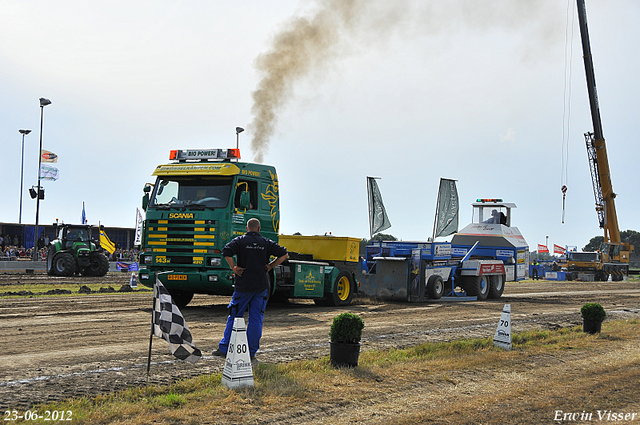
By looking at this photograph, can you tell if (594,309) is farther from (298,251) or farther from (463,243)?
(463,243)

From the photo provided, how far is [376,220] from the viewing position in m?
25.2

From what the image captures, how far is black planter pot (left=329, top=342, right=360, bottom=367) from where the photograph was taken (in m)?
8.11

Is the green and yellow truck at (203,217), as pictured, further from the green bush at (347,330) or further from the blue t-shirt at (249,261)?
the green bush at (347,330)

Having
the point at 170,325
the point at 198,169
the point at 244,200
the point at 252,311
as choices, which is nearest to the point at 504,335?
the point at 252,311

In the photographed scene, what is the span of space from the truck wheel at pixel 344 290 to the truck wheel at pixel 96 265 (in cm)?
1676

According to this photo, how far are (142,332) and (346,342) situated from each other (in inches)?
168

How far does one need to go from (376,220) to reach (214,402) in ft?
63.4

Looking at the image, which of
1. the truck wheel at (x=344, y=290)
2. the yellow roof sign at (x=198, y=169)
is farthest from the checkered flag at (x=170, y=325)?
the truck wheel at (x=344, y=290)

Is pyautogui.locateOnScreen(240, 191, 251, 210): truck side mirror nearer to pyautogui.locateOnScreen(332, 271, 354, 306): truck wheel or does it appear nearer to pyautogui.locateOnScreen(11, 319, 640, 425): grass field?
pyautogui.locateOnScreen(332, 271, 354, 306): truck wheel

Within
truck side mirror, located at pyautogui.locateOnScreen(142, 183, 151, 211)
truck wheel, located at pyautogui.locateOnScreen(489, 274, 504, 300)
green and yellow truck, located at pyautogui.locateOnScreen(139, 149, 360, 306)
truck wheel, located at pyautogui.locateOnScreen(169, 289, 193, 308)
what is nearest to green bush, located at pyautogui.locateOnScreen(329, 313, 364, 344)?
green and yellow truck, located at pyautogui.locateOnScreen(139, 149, 360, 306)

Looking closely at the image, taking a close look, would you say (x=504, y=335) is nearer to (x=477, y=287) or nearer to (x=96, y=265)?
(x=477, y=287)

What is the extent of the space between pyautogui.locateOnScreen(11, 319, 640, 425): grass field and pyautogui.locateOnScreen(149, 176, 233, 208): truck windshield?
18.7ft

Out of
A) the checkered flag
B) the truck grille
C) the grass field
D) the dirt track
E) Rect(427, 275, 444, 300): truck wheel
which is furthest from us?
Rect(427, 275, 444, 300): truck wheel

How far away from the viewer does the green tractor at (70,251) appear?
2889cm
